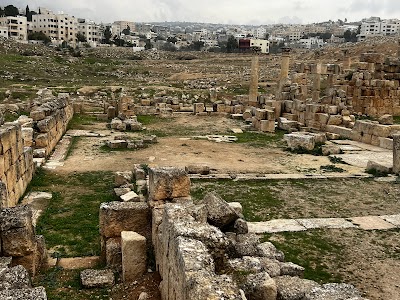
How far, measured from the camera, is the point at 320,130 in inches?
939

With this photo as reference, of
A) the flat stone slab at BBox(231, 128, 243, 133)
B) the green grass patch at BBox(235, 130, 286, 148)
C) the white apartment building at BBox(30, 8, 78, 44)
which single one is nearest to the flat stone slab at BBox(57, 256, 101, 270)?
the green grass patch at BBox(235, 130, 286, 148)

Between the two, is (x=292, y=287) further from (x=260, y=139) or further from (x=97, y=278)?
(x=260, y=139)

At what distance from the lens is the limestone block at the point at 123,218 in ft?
26.0

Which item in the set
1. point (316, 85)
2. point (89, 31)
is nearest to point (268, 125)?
point (316, 85)

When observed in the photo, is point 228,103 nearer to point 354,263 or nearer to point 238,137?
point 238,137

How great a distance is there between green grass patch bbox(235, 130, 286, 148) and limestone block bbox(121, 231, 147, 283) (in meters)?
13.1

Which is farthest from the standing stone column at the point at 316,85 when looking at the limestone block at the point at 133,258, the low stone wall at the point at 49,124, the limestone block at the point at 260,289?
the limestone block at the point at 260,289

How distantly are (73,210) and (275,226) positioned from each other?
198 inches

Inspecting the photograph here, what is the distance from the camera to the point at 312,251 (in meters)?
8.55

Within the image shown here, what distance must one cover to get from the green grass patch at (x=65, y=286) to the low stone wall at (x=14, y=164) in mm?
3322

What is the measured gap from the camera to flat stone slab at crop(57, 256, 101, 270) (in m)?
7.75

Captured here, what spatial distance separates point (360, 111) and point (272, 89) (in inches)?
516

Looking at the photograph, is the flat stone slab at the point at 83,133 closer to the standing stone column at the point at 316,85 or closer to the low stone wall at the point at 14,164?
the low stone wall at the point at 14,164

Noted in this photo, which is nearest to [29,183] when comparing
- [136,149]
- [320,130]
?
[136,149]
